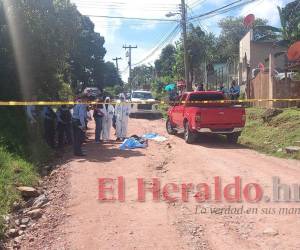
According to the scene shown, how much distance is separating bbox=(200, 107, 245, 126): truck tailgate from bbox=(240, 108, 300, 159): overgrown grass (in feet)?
3.23

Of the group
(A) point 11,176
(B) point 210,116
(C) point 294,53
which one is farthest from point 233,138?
(A) point 11,176

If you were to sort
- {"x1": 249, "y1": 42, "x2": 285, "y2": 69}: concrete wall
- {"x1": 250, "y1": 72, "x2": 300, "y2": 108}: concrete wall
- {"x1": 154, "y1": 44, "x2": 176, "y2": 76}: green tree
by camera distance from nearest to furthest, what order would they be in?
{"x1": 250, "y1": 72, "x2": 300, "y2": 108}: concrete wall < {"x1": 249, "y1": 42, "x2": 285, "y2": 69}: concrete wall < {"x1": 154, "y1": 44, "x2": 176, "y2": 76}: green tree

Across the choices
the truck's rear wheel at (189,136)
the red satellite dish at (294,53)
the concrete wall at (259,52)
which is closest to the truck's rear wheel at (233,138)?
the truck's rear wheel at (189,136)

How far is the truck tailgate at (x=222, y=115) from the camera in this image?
14.9m

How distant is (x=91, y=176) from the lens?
10.1 meters

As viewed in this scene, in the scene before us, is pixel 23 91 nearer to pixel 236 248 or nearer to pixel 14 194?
pixel 14 194

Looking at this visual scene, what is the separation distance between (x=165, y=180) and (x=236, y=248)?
3832 mm

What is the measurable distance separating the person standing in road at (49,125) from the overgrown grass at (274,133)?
6156mm

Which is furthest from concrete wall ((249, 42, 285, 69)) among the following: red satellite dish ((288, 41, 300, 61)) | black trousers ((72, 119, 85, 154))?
black trousers ((72, 119, 85, 154))

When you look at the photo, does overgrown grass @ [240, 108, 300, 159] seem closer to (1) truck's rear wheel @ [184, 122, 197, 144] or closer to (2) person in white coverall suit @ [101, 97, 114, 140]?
(1) truck's rear wheel @ [184, 122, 197, 144]

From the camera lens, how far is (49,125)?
14367 millimetres

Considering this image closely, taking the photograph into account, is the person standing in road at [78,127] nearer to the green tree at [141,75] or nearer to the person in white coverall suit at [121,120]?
the person in white coverall suit at [121,120]

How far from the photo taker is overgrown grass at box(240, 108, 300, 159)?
45.4 ft

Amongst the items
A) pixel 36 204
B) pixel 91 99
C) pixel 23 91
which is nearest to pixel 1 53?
pixel 23 91
